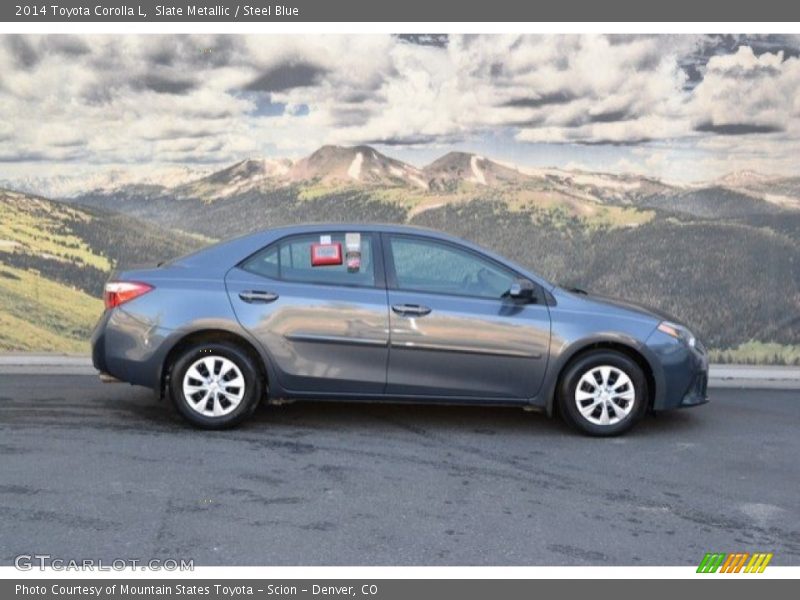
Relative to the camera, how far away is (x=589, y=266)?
10242 mm

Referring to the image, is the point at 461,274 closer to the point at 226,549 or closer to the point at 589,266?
the point at 226,549

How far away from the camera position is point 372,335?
6.32 meters

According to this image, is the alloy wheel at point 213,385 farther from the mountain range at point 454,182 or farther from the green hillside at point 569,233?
the mountain range at point 454,182

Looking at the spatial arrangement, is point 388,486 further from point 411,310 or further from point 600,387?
point 600,387

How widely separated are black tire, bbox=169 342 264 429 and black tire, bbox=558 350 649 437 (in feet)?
6.91

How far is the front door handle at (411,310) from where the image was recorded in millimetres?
6320

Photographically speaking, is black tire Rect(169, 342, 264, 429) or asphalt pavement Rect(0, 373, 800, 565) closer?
asphalt pavement Rect(0, 373, 800, 565)

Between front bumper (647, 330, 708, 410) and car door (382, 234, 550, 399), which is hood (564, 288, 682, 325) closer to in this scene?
front bumper (647, 330, 708, 410)

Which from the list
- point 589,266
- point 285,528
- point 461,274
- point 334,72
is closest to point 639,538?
point 285,528

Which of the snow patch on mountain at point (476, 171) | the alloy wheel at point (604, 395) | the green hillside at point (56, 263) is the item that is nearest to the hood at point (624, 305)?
the alloy wheel at point (604, 395)

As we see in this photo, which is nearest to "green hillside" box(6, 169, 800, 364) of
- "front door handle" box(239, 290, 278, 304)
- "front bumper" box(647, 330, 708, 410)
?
"front bumper" box(647, 330, 708, 410)

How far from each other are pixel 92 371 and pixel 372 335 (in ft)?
12.0

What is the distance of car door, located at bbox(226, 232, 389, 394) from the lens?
20.7 ft

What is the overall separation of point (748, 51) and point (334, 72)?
14.5ft
